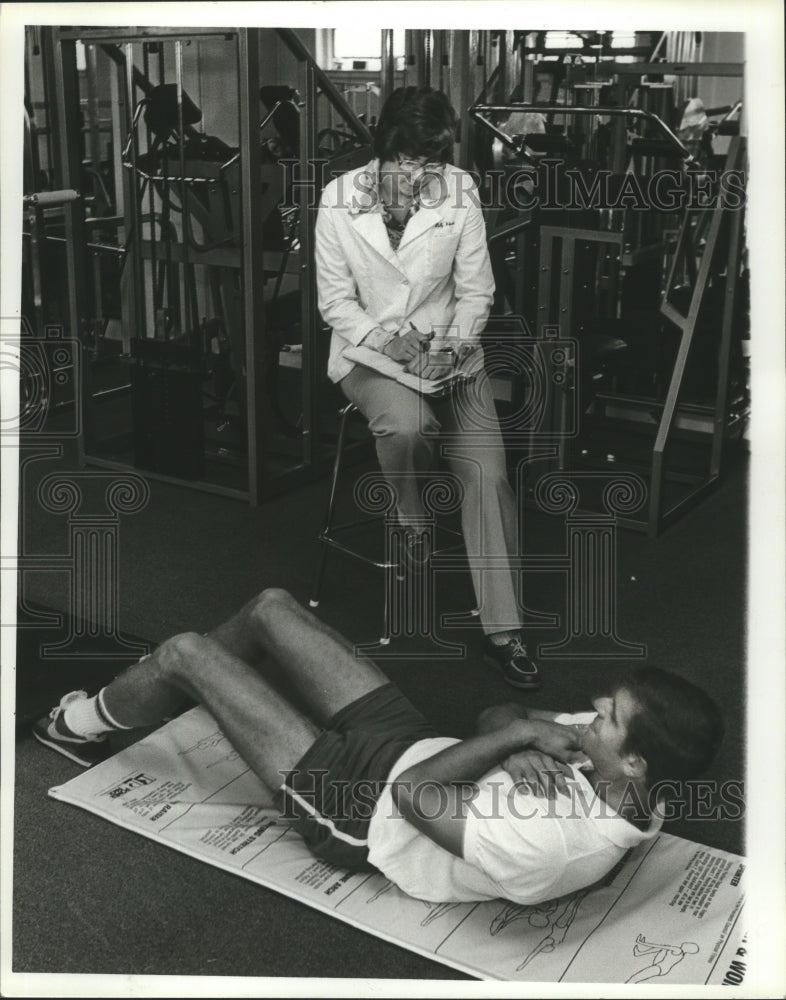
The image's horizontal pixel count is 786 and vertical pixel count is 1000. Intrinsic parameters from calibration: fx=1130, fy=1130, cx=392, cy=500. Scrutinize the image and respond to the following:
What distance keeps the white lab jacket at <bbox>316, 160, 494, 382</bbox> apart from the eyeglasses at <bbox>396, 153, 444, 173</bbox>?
6 centimetres

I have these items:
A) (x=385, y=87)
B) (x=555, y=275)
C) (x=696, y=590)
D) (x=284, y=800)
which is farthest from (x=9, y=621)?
(x=385, y=87)

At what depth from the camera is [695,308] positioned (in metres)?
3.68

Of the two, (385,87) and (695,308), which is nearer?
(695,308)

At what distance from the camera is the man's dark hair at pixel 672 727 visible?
5.61ft

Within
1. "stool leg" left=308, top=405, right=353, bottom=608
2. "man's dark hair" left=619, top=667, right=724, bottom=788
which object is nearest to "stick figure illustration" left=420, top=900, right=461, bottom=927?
"man's dark hair" left=619, top=667, right=724, bottom=788

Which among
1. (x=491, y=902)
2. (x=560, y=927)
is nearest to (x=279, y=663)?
(x=491, y=902)

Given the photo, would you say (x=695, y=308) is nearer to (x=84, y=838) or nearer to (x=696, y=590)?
(x=696, y=590)

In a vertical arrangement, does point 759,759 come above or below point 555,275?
below

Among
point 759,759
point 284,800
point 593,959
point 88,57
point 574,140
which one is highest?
point 88,57

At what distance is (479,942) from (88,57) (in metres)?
4.65

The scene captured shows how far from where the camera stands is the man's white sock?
2.28 metres

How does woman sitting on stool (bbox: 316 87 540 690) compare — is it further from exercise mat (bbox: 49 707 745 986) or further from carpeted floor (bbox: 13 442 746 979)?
exercise mat (bbox: 49 707 745 986)

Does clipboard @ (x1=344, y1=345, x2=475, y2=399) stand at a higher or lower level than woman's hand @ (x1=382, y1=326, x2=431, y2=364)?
lower

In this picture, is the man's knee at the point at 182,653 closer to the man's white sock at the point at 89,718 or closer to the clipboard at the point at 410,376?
the man's white sock at the point at 89,718
